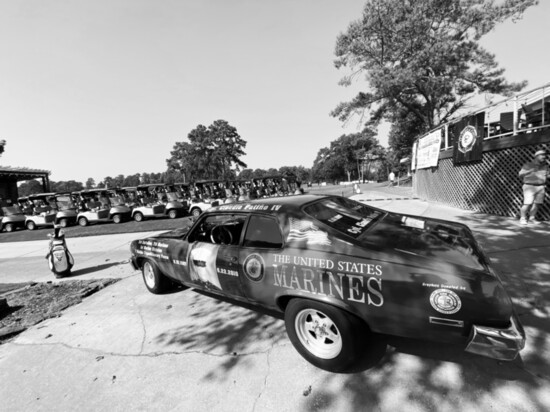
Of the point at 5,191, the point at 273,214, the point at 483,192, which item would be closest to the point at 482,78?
the point at 483,192

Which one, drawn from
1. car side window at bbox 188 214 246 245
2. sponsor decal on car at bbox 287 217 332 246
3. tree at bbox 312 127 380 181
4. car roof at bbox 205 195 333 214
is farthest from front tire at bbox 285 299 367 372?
tree at bbox 312 127 380 181

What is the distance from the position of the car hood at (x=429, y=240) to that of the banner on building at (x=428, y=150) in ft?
31.3

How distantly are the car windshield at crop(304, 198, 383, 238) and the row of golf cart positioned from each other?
1189 cm

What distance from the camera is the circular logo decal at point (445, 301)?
1.92 m

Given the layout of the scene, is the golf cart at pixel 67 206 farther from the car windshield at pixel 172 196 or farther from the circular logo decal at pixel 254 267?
the circular logo decal at pixel 254 267

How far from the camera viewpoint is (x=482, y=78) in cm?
2106

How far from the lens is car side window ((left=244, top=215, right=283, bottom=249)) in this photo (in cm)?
279

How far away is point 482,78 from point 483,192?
62.2ft

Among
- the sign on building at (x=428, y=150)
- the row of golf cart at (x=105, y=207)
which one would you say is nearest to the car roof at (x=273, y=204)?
the sign on building at (x=428, y=150)

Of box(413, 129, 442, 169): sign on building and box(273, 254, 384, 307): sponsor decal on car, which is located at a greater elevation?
box(413, 129, 442, 169): sign on building

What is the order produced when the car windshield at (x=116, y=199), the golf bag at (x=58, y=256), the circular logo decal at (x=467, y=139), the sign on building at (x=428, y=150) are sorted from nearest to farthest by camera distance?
the golf bag at (x=58, y=256) < the circular logo decal at (x=467, y=139) < the sign on building at (x=428, y=150) < the car windshield at (x=116, y=199)

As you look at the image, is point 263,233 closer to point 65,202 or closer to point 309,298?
point 309,298

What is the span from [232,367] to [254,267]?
0.97 meters

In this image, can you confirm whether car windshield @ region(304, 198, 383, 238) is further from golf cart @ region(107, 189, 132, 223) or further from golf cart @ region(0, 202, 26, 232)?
golf cart @ region(0, 202, 26, 232)
